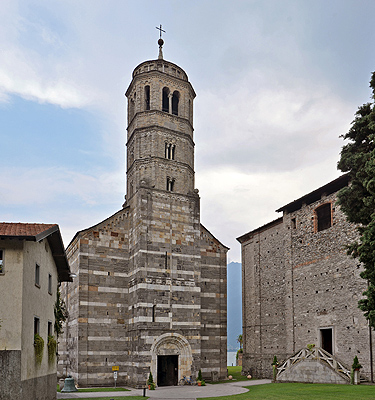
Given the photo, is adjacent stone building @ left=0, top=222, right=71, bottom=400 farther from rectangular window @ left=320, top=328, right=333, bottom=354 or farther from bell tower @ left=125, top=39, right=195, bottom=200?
rectangular window @ left=320, top=328, right=333, bottom=354

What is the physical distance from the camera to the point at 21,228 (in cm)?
1947

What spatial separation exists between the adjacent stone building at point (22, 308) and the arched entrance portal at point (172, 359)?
49.6ft

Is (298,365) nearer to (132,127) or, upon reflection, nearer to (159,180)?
(159,180)

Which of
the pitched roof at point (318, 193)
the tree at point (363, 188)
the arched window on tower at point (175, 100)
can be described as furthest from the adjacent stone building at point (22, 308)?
the arched window on tower at point (175, 100)

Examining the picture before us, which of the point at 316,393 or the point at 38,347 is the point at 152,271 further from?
the point at 38,347

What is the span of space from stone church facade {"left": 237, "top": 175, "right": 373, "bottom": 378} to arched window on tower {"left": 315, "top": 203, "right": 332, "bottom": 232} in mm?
61

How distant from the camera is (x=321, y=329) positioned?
114ft

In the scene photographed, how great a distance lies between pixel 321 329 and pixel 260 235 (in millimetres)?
12033

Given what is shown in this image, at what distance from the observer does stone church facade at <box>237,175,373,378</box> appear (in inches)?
1261

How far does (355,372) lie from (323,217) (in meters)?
11.8

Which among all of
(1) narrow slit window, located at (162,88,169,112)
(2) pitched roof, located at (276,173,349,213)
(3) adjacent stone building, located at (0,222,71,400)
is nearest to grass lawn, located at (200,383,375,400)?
(3) adjacent stone building, located at (0,222,71,400)

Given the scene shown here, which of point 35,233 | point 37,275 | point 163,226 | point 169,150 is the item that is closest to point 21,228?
point 35,233

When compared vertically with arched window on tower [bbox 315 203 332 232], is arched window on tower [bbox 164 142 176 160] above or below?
above

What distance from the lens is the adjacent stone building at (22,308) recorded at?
17703 millimetres
